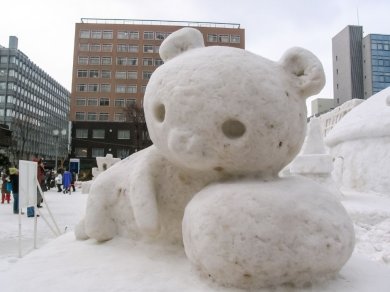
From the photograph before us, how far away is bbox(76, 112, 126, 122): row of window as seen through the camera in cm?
3937

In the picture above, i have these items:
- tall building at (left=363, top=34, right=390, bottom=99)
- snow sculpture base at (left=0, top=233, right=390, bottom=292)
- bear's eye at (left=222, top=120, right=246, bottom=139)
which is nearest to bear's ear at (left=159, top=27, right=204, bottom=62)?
bear's eye at (left=222, top=120, right=246, bottom=139)

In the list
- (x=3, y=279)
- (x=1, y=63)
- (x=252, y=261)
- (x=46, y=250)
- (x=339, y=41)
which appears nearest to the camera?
(x=252, y=261)

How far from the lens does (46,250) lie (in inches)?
125

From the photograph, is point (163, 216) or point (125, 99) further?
point (125, 99)

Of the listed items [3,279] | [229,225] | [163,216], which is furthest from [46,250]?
[229,225]

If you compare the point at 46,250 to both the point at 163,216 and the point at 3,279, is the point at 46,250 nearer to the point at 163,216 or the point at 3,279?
the point at 3,279

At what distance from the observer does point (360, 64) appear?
43.7m

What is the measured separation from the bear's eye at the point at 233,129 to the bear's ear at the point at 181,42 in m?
0.86

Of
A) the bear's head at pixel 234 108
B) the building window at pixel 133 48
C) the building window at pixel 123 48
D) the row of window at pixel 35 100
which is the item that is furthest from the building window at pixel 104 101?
the bear's head at pixel 234 108

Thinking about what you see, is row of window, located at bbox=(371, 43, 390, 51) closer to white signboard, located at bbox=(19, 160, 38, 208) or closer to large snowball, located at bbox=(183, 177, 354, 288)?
white signboard, located at bbox=(19, 160, 38, 208)

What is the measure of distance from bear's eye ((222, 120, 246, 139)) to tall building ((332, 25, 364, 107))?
43195mm

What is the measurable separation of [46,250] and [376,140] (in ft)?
28.1

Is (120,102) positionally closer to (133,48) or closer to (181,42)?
(133,48)

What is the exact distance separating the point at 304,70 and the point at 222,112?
71 cm
